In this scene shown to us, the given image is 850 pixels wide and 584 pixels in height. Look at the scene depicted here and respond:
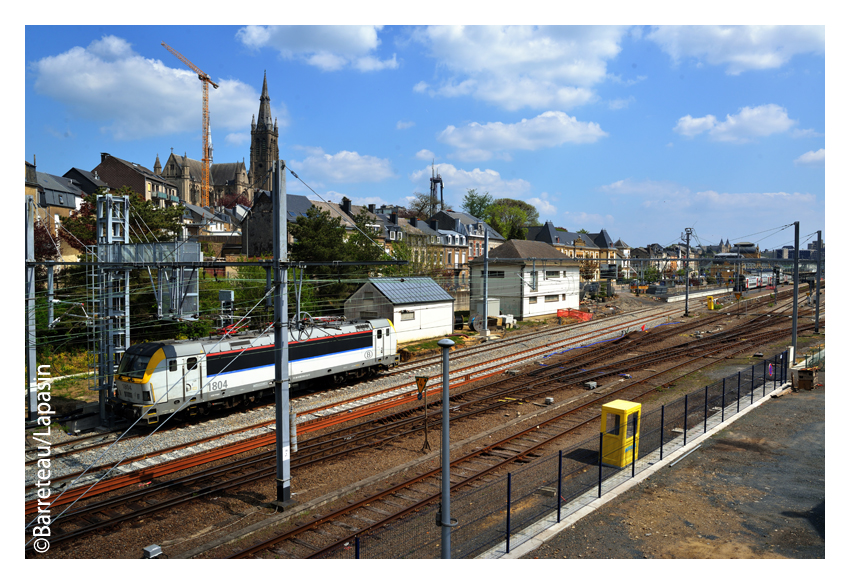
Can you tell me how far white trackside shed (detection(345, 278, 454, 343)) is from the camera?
34438mm

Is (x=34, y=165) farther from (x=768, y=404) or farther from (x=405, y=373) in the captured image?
(x=768, y=404)

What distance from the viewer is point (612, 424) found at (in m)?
14.3

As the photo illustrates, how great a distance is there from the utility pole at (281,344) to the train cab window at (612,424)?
8.49 meters

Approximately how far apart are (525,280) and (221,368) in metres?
32.8

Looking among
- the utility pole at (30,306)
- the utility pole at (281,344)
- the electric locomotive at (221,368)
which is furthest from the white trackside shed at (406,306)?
the utility pole at (281,344)

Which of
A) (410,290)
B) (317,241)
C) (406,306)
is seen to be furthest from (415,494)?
(317,241)

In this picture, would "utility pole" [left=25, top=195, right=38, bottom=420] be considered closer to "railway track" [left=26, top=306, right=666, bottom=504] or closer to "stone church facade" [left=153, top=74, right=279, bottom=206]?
"railway track" [left=26, top=306, right=666, bottom=504]

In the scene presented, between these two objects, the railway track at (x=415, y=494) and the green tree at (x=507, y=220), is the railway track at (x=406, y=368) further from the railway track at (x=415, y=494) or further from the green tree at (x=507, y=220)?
the green tree at (x=507, y=220)

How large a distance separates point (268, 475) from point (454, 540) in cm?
596

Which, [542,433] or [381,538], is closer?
[381,538]

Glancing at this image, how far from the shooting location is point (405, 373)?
88.2 feet

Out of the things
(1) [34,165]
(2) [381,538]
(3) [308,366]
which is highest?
(1) [34,165]

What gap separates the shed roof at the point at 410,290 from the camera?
34625mm
